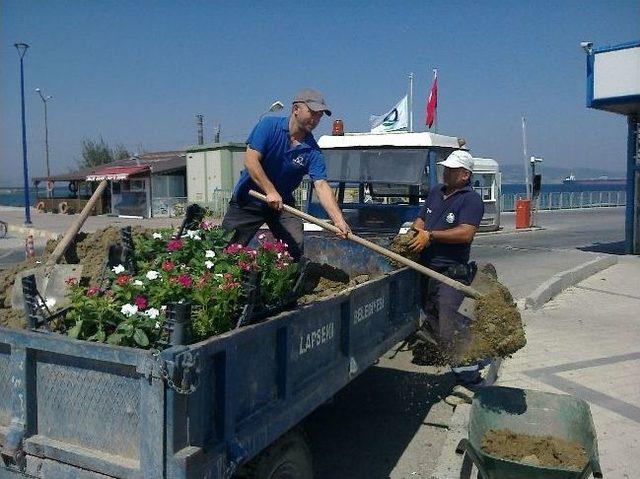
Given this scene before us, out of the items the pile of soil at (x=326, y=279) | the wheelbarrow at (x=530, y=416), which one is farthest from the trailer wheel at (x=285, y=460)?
the pile of soil at (x=326, y=279)

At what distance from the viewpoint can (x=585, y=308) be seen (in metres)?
9.48

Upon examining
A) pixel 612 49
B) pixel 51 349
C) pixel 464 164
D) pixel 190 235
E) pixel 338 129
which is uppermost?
pixel 612 49

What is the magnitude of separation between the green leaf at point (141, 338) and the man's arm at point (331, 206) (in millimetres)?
2392

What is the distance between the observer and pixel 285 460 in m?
3.14

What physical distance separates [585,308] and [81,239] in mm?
7175

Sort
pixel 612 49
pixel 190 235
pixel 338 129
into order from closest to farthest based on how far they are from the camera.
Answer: pixel 190 235, pixel 338 129, pixel 612 49

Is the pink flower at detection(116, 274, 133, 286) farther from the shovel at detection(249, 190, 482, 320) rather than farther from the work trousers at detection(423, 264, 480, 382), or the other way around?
the work trousers at detection(423, 264, 480, 382)

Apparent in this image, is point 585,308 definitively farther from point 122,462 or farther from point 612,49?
point 122,462

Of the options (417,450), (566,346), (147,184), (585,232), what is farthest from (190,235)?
(147,184)

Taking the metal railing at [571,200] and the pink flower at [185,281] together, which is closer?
the pink flower at [185,281]

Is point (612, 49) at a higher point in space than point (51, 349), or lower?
higher

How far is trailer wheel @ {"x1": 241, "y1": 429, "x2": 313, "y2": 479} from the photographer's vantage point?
2945mm

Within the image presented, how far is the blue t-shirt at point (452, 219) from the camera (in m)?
5.41

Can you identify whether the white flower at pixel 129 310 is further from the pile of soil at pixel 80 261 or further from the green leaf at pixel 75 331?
the pile of soil at pixel 80 261
